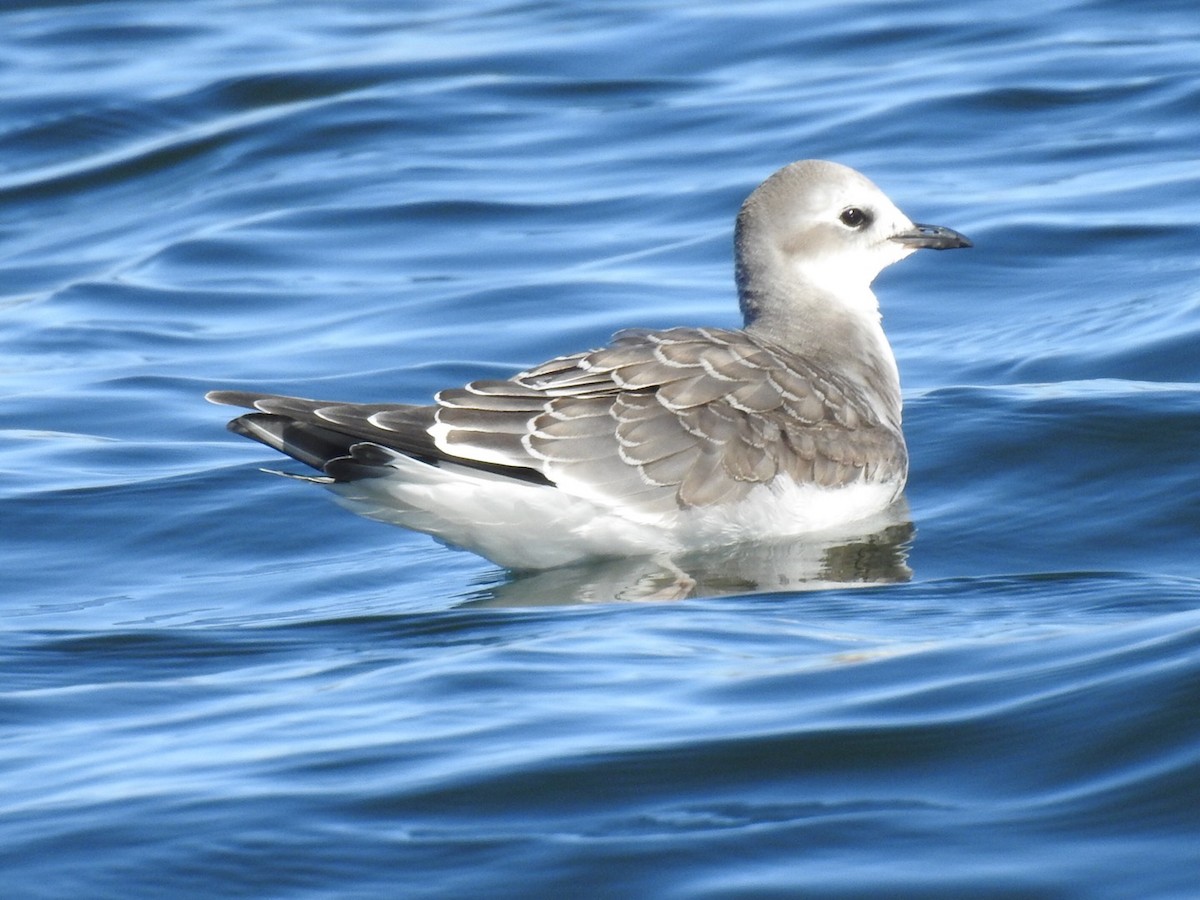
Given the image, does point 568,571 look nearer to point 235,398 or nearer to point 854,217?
point 235,398

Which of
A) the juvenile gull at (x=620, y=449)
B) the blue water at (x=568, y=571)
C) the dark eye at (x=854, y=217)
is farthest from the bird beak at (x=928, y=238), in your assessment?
the juvenile gull at (x=620, y=449)

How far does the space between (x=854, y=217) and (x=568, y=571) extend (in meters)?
2.23

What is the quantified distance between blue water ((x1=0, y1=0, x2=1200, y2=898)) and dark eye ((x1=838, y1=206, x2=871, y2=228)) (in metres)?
0.89

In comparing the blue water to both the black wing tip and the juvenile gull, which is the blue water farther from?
the black wing tip

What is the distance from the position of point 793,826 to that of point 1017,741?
0.70m

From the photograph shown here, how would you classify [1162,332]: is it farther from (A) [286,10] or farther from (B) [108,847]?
(A) [286,10]

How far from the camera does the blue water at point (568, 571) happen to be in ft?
14.9

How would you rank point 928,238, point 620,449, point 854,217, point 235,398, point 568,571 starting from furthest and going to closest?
point 928,238, point 854,217, point 568,571, point 620,449, point 235,398

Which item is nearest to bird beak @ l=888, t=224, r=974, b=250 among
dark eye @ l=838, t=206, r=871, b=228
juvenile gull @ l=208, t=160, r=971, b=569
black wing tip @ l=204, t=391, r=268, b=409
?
dark eye @ l=838, t=206, r=871, b=228

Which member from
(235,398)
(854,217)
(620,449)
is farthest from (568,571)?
(854,217)

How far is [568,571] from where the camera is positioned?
7141mm

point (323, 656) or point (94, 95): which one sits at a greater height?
point (94, 95)

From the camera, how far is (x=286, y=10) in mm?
18750

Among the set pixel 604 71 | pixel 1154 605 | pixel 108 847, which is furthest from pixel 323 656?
pixel 604 71
